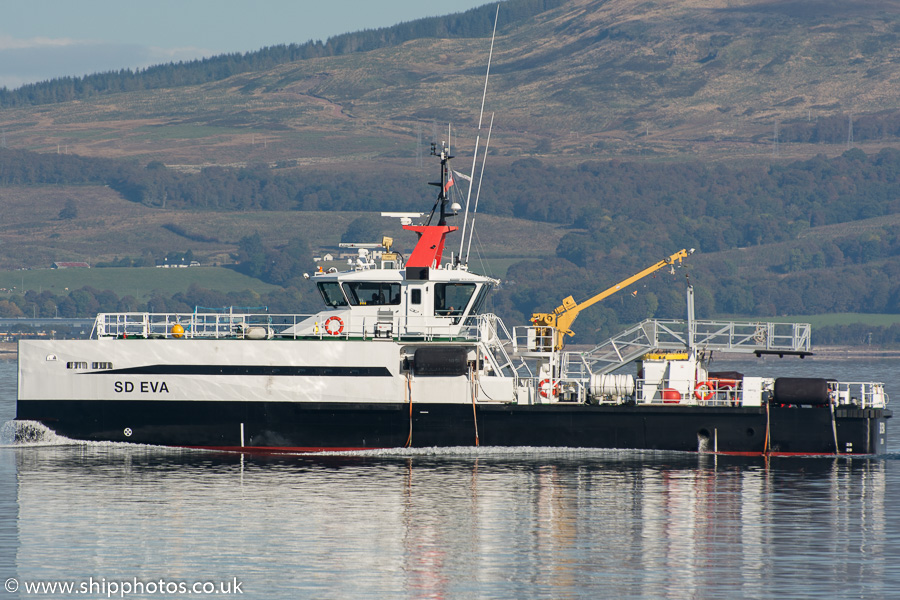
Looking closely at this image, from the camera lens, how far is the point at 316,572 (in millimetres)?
21969

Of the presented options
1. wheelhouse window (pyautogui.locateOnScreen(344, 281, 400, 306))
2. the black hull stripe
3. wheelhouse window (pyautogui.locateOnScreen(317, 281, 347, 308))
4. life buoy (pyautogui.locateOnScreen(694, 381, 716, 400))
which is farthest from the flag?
life buoy (pyautogui.locateOnScreen(694, 381, 716, 400))

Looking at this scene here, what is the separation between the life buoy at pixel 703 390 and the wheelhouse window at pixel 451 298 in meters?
6.88

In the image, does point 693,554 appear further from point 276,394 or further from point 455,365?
point 276,394

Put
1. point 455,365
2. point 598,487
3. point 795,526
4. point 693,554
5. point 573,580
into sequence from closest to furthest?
1. point 573,580
2. point 693,554
3. point 795,526
4. point 598,487
5. point 455,365

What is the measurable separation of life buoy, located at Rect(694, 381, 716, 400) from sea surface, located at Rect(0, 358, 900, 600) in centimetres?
175

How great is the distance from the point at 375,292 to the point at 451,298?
217cm

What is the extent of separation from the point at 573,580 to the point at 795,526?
6.76 m

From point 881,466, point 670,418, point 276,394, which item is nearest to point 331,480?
point 276,394

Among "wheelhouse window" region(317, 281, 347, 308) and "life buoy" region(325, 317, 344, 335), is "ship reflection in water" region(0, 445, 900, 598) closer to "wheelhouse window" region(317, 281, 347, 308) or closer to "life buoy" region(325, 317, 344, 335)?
"life buoy" region(325, 317, 344, 335)

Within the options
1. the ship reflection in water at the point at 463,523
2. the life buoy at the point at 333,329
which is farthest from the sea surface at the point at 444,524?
the life buoy at the point at 333,329

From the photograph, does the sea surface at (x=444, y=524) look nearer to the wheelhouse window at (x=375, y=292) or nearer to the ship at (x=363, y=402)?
the ship at (x=363, y=402)

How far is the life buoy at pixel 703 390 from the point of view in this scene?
35312 mm

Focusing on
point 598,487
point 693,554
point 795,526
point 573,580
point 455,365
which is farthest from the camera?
point 455,365

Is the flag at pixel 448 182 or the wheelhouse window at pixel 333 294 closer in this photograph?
the wheelhouse window at pixel 333 294
